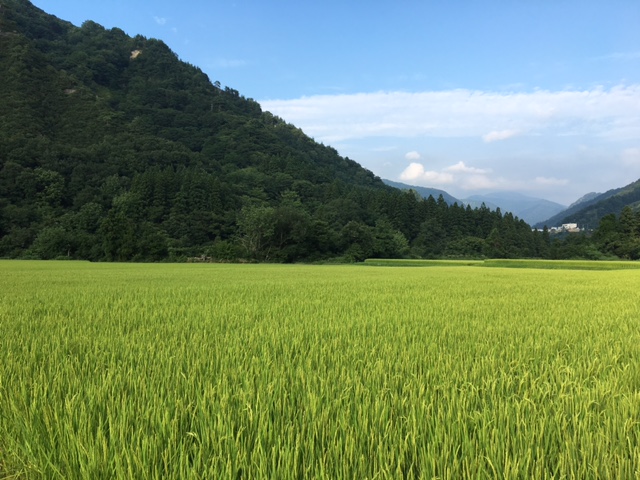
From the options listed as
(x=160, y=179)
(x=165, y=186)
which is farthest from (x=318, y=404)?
(x=160, y=179)

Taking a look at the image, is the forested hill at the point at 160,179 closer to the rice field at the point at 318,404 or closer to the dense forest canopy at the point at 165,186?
the dense forest canopy at the point at 165,186

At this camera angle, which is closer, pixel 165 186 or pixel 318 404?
pixel 318 404

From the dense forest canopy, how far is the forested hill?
0.80 ft

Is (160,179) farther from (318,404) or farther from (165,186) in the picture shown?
(318,404)

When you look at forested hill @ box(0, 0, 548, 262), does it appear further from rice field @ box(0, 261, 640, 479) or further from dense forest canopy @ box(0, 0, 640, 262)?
rice field @ box(0, 261, 640, 479)

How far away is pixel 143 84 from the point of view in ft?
327

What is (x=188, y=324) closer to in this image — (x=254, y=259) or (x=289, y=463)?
(x=289, y=463)

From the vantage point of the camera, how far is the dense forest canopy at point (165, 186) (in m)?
46.4

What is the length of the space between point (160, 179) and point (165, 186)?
49.5 inches

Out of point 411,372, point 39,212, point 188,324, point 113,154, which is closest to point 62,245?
point 39,212

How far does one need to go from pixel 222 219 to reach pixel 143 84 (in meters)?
67.5

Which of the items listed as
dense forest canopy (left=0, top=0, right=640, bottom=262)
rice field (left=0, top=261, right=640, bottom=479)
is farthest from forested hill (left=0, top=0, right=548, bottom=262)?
rice field (left=0, top=261, right=640, bottom=479)

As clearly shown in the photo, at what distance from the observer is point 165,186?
56.9m

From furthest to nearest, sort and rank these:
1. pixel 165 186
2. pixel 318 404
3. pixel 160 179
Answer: pixel 165 186 → pixel 160 179 → pixel 318 404
